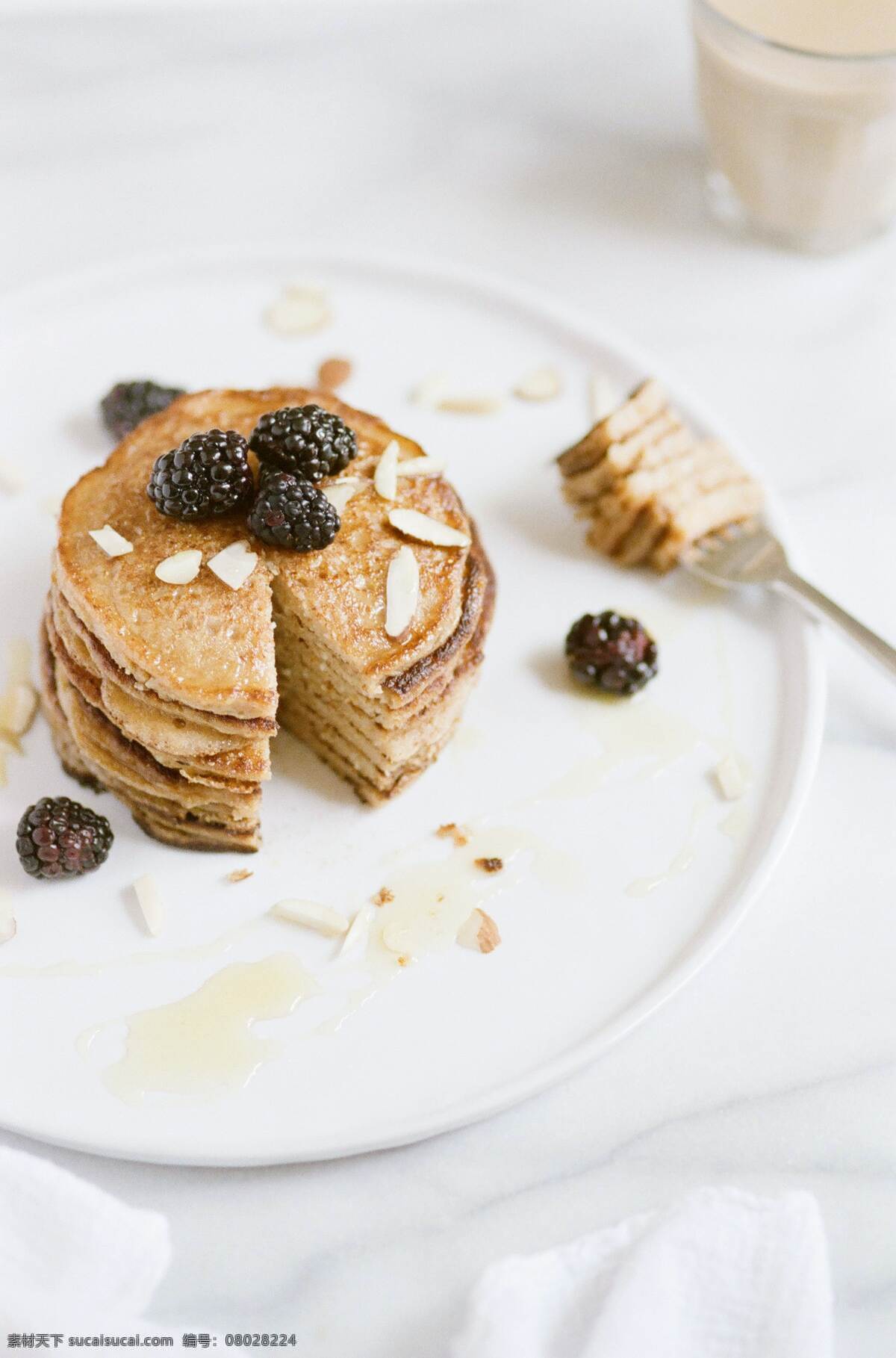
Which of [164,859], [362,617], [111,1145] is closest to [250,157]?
[362,617]

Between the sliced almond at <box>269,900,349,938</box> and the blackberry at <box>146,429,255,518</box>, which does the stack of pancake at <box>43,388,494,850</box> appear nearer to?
the blackberry at <box>146,429,255,518</box>

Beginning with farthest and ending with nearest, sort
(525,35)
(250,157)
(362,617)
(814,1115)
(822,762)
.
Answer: (525,35) → (250,157) → (822,762) → (362,617) → (814,1115)

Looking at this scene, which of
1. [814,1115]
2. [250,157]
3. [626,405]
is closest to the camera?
[814,1115]

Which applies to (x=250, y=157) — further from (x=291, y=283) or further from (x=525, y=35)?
(x=525, y=35)

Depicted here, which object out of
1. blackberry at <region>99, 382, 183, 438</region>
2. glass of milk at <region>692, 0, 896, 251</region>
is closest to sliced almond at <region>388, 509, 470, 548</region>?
blackberry at <region>99, 382, 183, 438</region>

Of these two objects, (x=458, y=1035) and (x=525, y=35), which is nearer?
(x=458, y=1035)

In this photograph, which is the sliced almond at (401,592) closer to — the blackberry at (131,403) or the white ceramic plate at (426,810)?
the white ceramic plate at (426,810)

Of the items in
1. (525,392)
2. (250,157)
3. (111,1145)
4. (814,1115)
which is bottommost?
(814,1115)

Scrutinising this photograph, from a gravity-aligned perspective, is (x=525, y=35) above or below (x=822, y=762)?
above
